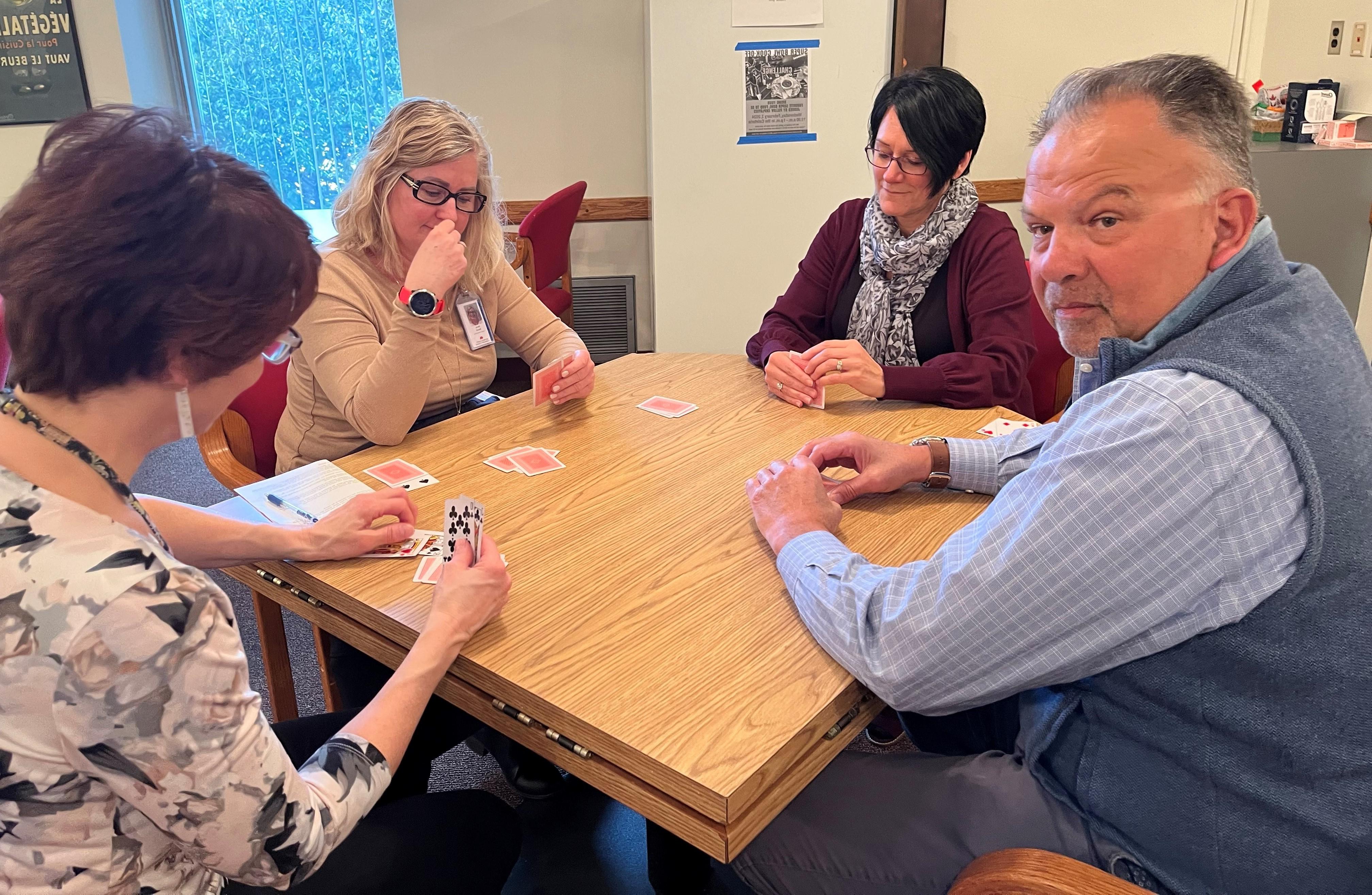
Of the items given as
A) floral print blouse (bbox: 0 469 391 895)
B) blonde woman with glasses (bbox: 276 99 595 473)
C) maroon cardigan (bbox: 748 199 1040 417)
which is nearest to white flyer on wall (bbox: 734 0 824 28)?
maroon cardigan (bbox: 748 199 1040 417)

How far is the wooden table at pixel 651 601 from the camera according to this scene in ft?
3.17

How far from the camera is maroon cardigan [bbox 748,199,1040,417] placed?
1996mm

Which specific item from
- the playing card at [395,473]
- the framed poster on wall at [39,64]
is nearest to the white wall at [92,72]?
the framed poster on wall at [39,64]

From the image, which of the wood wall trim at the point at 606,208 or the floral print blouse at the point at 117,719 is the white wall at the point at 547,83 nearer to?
the wood wall trim at the point at 606,208

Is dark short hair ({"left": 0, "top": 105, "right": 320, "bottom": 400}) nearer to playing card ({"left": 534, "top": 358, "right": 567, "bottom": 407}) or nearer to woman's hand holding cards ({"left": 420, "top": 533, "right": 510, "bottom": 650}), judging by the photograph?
woman's hand holding cards ({"left": 420, "top": 533, "right": 510, "bottom": 650})

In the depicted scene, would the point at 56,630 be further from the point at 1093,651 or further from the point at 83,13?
the point at 83,13

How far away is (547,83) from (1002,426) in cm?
364

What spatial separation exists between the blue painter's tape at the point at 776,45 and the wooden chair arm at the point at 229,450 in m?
2.84

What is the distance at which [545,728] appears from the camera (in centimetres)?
104

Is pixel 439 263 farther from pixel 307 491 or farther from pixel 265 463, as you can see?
pixel 265 463

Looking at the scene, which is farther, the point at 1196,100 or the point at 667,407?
the point at 667,407

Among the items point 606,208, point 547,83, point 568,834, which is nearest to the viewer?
point 568,834

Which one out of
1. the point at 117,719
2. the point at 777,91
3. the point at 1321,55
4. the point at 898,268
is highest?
the point at 1321,55

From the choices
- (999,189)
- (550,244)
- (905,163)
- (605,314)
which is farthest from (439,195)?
(999,189)
